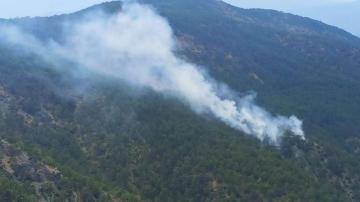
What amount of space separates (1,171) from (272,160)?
71413mm

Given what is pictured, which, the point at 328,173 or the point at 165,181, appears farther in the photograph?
the point at 328,173

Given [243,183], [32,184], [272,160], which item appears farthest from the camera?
[272,160]

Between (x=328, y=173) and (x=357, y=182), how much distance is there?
317 inches

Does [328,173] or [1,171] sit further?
[328,173]

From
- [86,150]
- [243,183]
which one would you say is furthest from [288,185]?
[86,150]

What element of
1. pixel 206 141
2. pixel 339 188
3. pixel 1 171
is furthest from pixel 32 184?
pixel 339 188

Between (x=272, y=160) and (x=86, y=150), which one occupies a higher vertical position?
(x=272, y=160)

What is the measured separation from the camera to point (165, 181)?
184 meters

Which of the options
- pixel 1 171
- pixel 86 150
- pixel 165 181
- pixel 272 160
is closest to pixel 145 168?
pixel 165 181

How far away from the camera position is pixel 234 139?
652ft

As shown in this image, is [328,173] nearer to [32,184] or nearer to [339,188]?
[339,188]

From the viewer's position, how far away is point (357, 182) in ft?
645

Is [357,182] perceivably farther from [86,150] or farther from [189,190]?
[86,150]

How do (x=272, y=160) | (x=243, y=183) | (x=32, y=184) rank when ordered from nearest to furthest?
1. (x=32, y=184)
2. (x=243, y=183)
3. (x=272, y=160)
